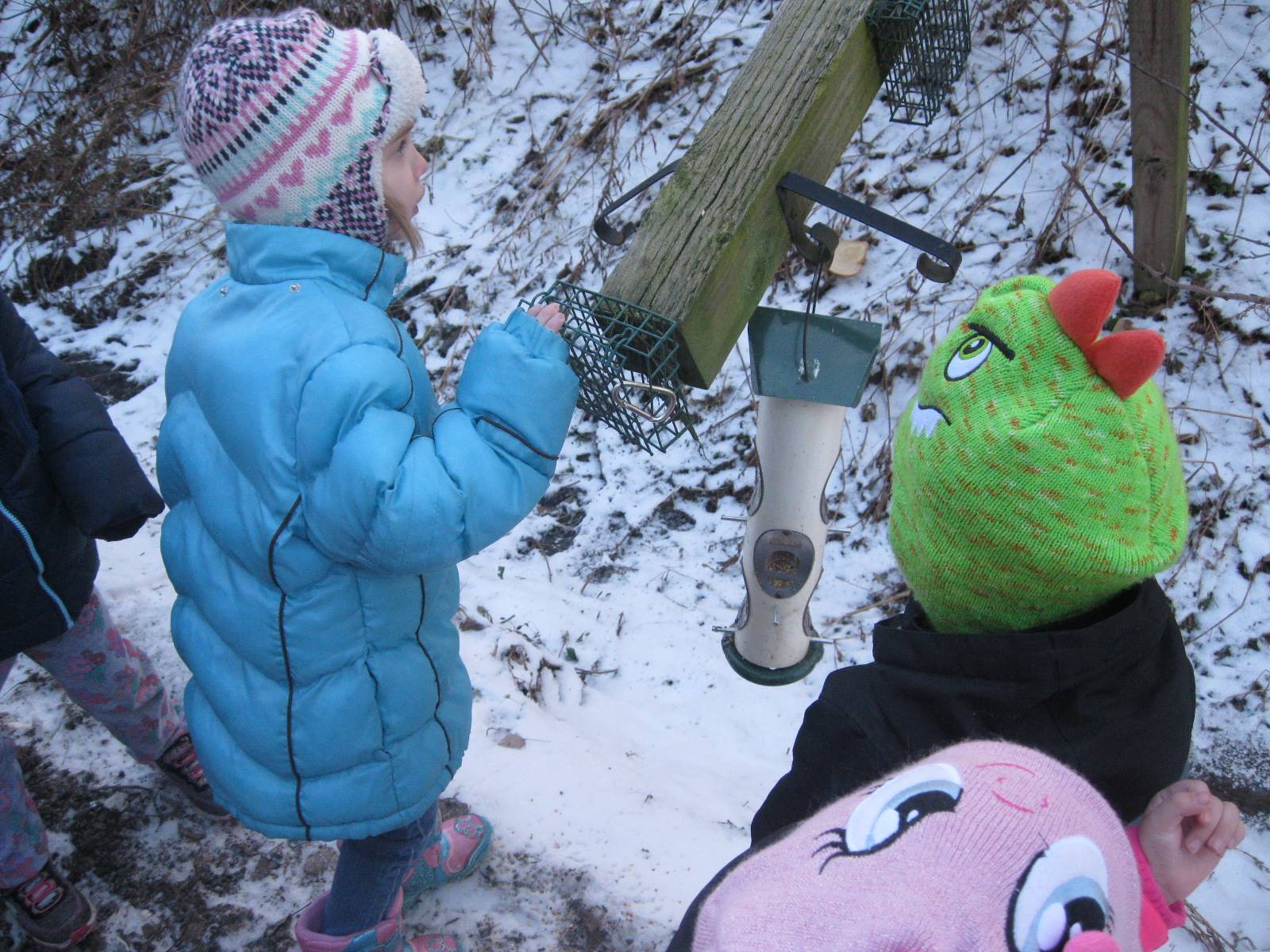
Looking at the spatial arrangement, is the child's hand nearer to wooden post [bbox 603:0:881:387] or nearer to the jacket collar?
wooden post [bbox 603:0:881:387]

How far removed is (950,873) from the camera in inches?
26.7

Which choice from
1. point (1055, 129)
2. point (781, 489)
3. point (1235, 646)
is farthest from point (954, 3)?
point (1055, 129)

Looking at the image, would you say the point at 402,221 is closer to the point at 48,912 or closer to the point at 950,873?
the point at 950,873

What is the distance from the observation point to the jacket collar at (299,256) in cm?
Result: 149

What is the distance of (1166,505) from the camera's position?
1149mm

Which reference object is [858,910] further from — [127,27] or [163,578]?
[127,27]

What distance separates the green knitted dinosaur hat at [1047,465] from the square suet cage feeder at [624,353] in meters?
0.39

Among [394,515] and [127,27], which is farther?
[127,27]

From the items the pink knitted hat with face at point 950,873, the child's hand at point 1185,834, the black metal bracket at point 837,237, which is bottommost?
the child's hand at point 1185,834

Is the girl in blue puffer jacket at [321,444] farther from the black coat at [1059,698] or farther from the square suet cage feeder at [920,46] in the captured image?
the square suet cage feeder at [920,46]

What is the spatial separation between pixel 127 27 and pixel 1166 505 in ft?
19.1

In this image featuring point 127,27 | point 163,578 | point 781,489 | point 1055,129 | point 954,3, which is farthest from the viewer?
point 127,27

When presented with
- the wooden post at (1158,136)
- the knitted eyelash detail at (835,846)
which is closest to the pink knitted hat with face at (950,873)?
the knitted eyelash detail at (835,846)

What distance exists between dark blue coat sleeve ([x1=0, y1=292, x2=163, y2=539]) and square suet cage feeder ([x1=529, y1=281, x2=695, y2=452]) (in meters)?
0.90
